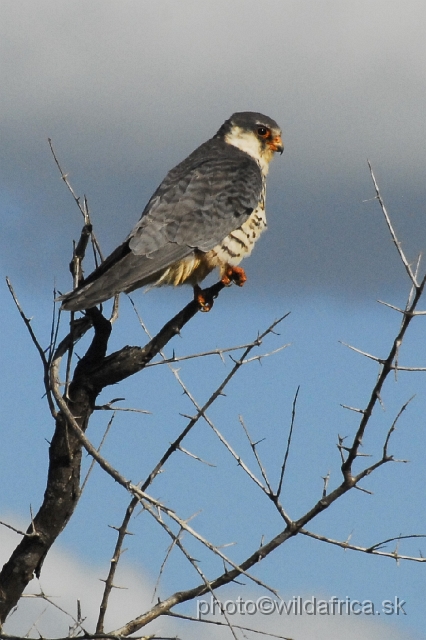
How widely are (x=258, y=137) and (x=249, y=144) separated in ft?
0.31

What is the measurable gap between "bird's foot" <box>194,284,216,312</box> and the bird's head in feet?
6.71

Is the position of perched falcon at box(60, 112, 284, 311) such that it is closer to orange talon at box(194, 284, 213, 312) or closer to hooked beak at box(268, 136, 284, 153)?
orange talon at box(194, 284, 213, 312)

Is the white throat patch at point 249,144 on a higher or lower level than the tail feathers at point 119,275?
higher

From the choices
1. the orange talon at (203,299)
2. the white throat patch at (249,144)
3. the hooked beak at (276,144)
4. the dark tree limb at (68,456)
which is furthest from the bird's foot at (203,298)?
the hooked beak at (276,144)

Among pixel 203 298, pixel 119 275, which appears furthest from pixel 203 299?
pixel 119 275

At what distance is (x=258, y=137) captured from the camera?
7488mm

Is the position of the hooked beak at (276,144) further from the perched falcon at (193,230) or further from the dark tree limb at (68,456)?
the dark tree limb at (68,456)

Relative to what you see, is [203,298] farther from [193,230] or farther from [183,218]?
[183,218]

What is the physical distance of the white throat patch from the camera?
7461 millimetres

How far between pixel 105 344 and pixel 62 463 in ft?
2.26

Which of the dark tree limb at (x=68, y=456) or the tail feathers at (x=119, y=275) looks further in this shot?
the dark tree limb at (x=68, y=456)

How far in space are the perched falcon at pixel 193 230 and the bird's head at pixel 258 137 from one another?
20 cm

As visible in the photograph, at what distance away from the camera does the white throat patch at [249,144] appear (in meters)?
7.46

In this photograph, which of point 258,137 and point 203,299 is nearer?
point 203,299
